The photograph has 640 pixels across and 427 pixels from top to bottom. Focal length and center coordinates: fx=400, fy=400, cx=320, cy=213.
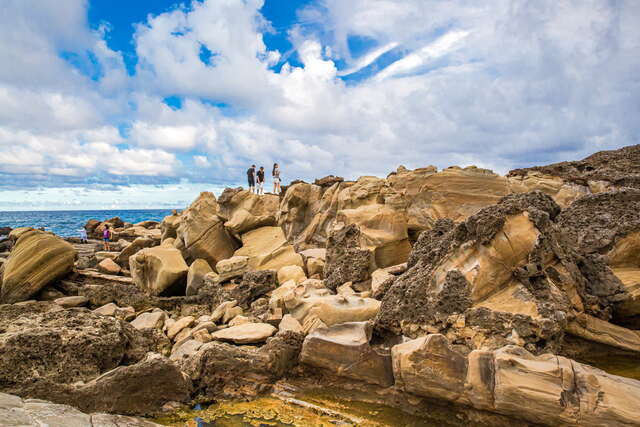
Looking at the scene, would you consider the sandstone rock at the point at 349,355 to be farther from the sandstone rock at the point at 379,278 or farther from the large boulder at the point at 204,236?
the large boulder at the point at 204,236

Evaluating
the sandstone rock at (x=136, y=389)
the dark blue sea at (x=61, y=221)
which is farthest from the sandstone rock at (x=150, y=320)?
the dark blue sea at (x=61, y=221)

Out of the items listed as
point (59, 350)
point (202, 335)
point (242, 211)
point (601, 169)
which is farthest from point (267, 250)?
point (601, 169)

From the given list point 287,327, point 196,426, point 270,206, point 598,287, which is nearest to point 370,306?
point 287,327

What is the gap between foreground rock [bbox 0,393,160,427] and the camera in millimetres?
3445

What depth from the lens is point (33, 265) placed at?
1037cm

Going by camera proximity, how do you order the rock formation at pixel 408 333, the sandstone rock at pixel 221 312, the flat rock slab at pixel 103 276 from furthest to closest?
Answer: the flat rock slab at pixel 103 276 → the sandstone rock at pixel 221 312 → the rock formation at pixel 408 333

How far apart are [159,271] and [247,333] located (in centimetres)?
539

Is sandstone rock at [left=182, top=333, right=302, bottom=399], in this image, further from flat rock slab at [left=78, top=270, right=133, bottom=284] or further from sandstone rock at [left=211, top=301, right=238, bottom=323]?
flat rock slab at [left=78, top=270, right=133, bottom=284]

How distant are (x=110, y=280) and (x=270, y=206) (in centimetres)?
665

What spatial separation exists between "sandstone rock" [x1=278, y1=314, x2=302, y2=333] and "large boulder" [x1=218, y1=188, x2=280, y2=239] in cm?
674

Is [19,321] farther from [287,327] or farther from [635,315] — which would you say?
[635,315]

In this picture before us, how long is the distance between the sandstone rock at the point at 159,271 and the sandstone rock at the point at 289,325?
17.3 ft

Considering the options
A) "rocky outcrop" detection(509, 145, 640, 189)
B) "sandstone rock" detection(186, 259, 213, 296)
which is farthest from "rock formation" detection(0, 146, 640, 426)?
"rocky outcrop" detection(509, 145, 640, 189)

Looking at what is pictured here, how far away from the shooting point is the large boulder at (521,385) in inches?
142
